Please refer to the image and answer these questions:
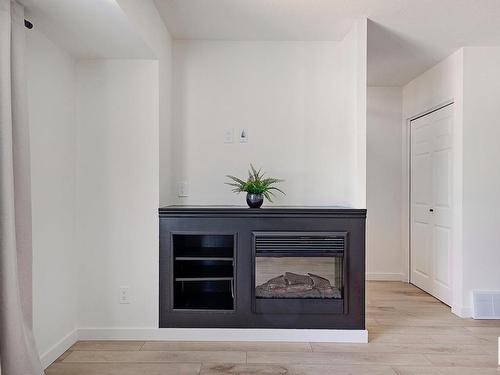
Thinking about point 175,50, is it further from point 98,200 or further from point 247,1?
point 98,200

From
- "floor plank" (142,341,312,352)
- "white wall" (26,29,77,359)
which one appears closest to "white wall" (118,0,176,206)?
"white wall" (26,29,77,359)

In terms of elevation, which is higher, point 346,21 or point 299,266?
Answer: point 346,21

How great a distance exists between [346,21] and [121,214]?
220cm

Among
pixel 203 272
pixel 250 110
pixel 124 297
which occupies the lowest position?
pixel 124 297

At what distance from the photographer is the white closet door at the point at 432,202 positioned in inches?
140

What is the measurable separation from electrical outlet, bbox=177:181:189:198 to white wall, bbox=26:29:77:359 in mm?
818

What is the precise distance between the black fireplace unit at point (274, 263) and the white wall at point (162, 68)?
1.21 ft

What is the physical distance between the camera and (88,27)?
2148 mm

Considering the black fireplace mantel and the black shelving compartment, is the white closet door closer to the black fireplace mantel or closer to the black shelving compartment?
the black fireplace mantel

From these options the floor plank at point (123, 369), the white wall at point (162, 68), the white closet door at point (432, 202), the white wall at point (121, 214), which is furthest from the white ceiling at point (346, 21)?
the floor plank at point (123, 369)

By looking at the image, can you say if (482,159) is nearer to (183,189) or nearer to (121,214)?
(183,189)

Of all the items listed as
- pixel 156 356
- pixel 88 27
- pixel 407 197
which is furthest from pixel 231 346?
pixel 407 197

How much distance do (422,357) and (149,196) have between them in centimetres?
216

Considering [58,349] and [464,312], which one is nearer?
[58,349]
